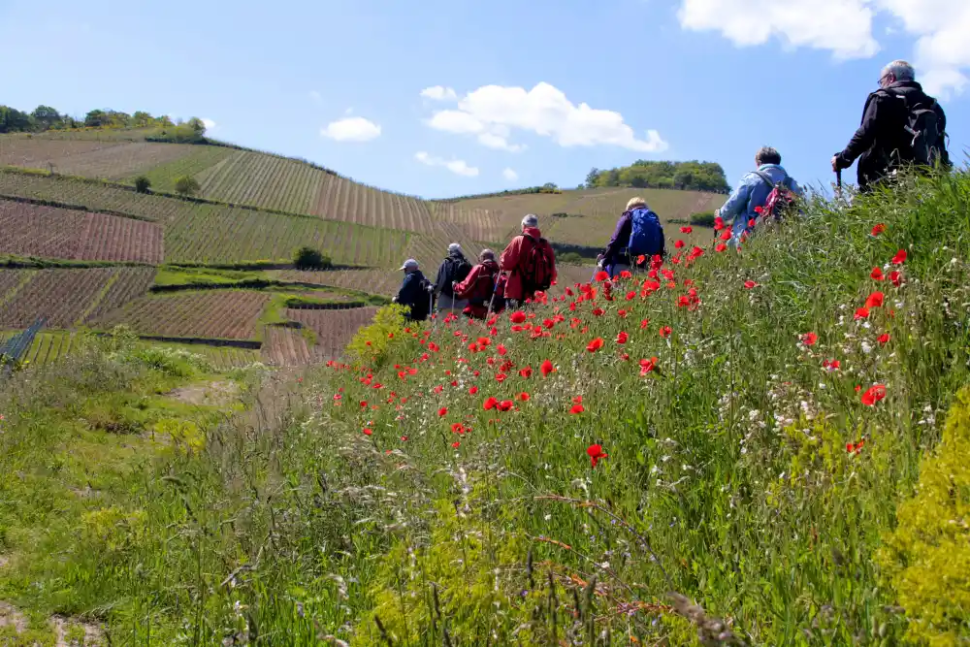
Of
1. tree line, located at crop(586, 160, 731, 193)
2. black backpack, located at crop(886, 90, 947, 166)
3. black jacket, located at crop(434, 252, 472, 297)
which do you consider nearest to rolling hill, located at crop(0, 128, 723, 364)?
tree line, located at crop(586, 160, 731, 193)

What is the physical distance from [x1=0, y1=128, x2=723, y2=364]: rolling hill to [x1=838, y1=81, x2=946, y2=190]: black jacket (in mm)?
32037

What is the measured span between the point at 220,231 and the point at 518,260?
6175 cm

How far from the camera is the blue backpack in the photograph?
8445mm

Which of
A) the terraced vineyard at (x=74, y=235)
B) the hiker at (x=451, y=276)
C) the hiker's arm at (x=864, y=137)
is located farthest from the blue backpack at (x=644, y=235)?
the terraced vineyard at (x=74, y=235)

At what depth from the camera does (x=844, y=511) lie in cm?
223

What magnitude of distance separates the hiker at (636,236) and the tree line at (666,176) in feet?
277

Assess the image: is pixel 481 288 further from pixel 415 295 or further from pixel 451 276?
pixel 415 295

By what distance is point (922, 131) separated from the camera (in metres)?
6.02

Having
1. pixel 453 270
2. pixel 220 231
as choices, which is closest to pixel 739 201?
pixel 453 270

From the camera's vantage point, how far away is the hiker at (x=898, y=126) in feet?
19.8

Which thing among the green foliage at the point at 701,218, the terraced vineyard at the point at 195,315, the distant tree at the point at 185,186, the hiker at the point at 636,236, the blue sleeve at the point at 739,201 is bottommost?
the terraced vineyard at the point at 195,315

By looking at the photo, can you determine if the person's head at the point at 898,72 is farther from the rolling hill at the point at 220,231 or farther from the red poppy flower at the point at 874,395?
the rolling hill at the point at 220,231

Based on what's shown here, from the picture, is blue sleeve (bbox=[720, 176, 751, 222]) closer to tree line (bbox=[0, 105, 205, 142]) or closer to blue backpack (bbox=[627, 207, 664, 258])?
blue backpack (bbox=[627, 207, 664, 258])

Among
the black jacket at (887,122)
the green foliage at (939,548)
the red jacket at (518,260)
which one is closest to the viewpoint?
the green foliage at (939,548)
